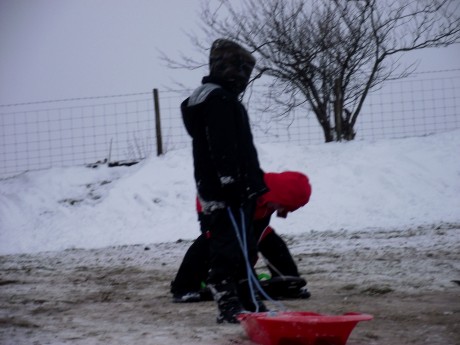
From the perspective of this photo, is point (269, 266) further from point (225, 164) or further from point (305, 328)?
point (305, 328)

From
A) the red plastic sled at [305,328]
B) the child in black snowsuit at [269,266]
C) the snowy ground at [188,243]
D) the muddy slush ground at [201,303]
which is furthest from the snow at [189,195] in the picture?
the red plastic sled at [305,328]

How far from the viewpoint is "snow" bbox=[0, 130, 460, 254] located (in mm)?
10516

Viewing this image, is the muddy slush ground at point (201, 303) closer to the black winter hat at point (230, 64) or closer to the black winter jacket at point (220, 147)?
the black winter jacket at point (220, 147)

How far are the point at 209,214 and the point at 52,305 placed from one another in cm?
150

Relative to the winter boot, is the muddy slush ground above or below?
below

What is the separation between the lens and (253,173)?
3982mm

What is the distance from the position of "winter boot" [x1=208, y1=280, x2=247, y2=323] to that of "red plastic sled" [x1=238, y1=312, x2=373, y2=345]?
2.14 feet

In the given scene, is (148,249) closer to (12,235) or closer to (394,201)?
(12,235)

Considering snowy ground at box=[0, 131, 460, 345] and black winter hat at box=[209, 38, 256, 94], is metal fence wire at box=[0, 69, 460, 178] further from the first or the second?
black winter hat at box=[209, 38, 256, 94]

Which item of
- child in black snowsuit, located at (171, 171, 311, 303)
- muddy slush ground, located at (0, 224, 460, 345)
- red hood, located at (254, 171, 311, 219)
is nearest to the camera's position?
muddy slush ground, located at (0, 224, 460, 345)

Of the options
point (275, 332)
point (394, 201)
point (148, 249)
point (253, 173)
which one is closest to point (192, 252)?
point (253, 173)

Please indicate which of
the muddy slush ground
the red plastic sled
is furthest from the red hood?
the red plastic sled

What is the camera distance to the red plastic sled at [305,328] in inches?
122

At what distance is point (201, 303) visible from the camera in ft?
15.9
